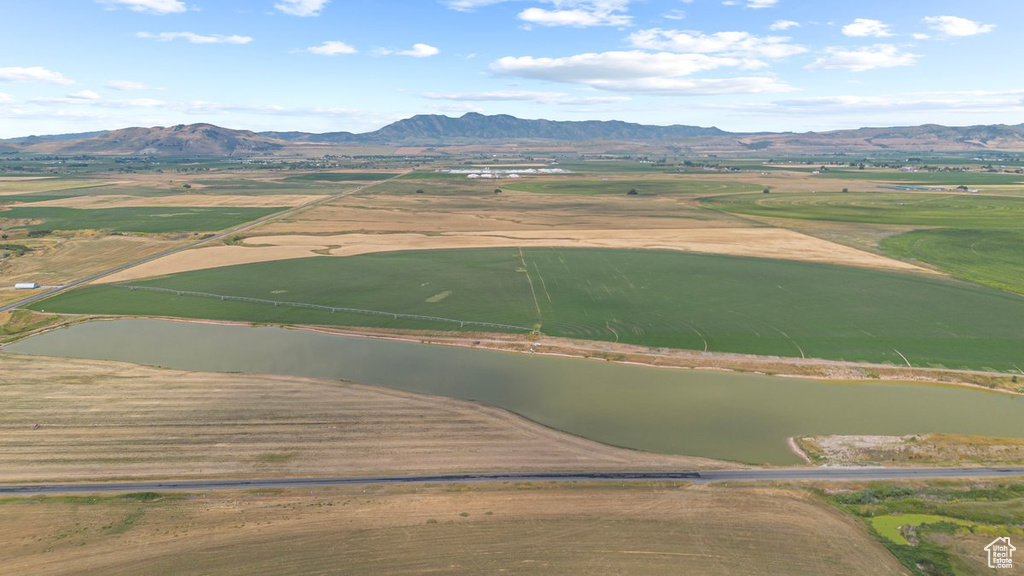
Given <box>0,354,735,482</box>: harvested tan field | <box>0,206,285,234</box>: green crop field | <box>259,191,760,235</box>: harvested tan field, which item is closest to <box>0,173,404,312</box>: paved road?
<box>0,206,285,234</box>: green crop field

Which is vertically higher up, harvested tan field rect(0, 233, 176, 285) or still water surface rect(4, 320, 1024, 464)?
harvested tan field rect(0, 233, 176, 285)

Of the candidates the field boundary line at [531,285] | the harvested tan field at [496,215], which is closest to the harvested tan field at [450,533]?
the field boundary line at [531,285]

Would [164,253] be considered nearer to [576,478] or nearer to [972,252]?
[576,478]

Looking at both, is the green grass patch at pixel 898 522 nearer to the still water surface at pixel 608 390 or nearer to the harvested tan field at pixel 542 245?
the still water surface at pixel 608 390

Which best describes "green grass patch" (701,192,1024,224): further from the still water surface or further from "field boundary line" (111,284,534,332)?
"field boundary line" (111,284,534,332)

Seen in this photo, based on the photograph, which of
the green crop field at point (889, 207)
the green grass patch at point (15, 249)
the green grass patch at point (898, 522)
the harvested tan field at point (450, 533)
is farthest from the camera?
the green crop field at point (889, 207)

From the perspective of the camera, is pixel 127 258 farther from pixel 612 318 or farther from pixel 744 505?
pixel 744 505
